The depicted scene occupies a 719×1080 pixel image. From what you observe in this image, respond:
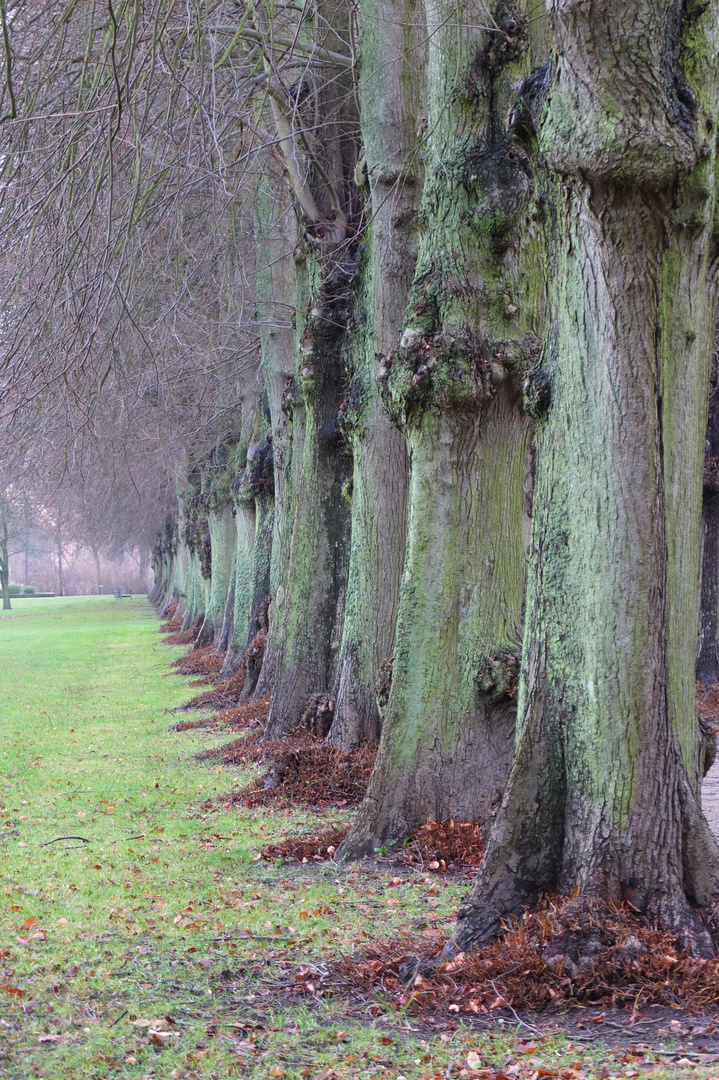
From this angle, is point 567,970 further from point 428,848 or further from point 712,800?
point 712,800

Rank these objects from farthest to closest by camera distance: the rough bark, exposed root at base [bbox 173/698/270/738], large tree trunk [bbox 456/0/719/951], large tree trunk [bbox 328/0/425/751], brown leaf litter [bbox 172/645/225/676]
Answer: brown leaf litter [bbox 172/645/225/676], exposed root at base [bbox 173/698/270/738], the rough bark, large tree trunk [bbox 328/0/425/751], large tree trunk [bbox 456/0/719/951]

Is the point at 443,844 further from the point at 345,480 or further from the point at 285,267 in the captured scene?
the point at 285,267

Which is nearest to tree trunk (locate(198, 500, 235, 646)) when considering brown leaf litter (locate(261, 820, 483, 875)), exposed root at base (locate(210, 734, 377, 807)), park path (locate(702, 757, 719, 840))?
exposed root at base (locate(210, 734, 377, 807))

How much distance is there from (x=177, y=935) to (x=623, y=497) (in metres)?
3.69

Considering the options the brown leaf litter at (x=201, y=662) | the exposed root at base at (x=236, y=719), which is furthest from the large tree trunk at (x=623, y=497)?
the brown leaf litter at (x=201, y=662)

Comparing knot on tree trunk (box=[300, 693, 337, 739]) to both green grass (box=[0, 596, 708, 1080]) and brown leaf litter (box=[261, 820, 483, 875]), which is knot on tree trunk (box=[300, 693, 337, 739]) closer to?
green grass (box=[0, 596, 708, 1080])

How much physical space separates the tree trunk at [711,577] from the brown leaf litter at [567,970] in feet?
42.3

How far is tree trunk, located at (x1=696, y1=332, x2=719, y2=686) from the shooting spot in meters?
17.0

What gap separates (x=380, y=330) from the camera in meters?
9.92

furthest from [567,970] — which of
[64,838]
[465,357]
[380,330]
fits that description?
[380,330]

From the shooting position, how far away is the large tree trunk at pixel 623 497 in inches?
192

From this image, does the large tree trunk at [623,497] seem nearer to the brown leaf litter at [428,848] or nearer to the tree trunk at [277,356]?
the brown leaf litter at [428,848]

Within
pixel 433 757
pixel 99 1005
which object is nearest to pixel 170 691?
pixel 433 757

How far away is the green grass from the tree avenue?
2.90 ft
